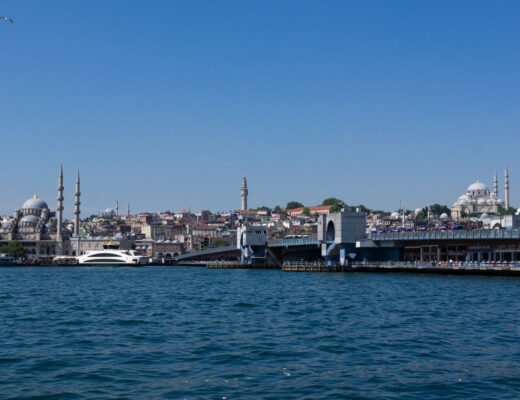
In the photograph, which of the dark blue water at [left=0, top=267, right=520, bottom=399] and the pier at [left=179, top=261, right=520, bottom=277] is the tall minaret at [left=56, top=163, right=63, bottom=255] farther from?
the dark blue water at [left=0, top=267, right=520, bottom=399]

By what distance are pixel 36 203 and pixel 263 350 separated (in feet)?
538

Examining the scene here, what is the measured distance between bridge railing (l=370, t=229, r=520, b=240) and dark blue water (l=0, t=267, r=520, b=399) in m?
31.7

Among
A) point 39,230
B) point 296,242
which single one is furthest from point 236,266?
point 39,230

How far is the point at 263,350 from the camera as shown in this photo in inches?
781

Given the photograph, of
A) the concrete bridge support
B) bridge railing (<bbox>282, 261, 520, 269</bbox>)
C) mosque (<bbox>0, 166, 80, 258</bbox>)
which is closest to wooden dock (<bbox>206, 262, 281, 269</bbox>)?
the concrete bridge support

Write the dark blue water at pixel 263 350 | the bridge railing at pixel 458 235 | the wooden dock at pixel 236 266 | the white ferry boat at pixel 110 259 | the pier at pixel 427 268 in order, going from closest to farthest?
the dark blue water at pixel 263 350
the pier at pixel 427 268
the bridge railing at pixel 458 235
the wooden dock at pixel 236 266
the white ferry boat at pixel 110 259

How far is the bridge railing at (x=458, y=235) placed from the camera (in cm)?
6475

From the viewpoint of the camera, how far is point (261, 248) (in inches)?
4158

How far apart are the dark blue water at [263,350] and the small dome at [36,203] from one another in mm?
145366

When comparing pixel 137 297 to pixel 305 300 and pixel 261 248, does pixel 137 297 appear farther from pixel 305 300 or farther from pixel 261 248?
pixel 261 248

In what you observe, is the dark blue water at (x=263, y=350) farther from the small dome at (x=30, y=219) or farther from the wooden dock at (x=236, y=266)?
the small dome at (x=30, y=219)

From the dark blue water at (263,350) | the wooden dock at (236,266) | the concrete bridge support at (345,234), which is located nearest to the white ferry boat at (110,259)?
→ the wooden dock at (236,266)

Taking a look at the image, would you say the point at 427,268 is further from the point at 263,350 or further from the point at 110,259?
the point at 110,259

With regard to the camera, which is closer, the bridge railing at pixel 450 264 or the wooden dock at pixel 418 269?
the wooden dock at pixel 418 269
